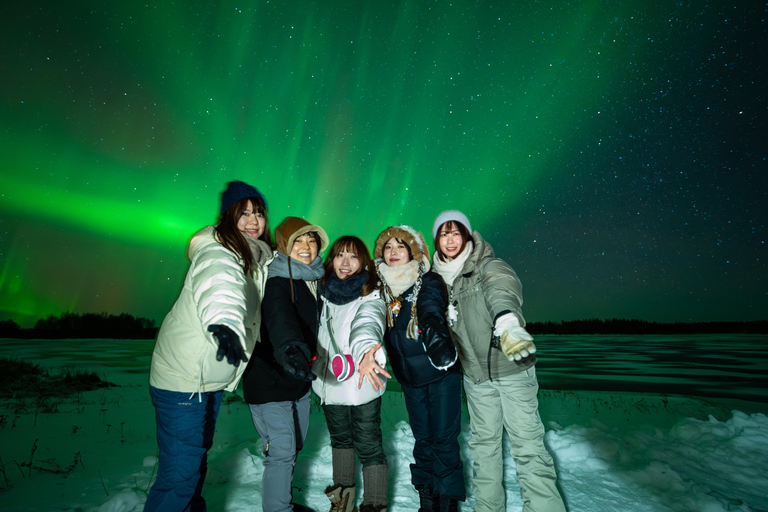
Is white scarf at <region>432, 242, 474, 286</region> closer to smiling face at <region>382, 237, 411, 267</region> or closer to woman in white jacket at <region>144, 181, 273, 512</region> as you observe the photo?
smiling face at <region>382, 237, 411, 267</region>

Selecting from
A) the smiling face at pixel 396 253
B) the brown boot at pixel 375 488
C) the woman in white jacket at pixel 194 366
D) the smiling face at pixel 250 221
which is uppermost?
the smiling face at pixel 250 221

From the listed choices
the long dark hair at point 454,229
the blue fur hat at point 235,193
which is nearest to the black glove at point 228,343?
the blue fur hat at point 235,193

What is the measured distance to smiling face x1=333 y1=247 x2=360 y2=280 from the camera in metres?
3.13

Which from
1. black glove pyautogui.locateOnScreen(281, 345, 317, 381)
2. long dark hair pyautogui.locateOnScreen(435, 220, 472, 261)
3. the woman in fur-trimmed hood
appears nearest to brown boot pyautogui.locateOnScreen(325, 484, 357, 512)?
the woman in fur-trimmed hood

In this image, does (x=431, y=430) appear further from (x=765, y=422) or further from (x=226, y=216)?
(x=765, y=422)

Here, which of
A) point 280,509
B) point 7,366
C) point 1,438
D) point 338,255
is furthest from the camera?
point 7,366

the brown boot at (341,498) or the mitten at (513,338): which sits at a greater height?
→ the mitten at (513,338)

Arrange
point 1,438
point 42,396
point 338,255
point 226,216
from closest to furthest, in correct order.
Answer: point 226,216, point 338,255, point 1,438, point 42,396

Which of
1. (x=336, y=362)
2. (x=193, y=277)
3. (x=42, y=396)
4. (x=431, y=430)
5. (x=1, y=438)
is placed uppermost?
(x=193, y=277)

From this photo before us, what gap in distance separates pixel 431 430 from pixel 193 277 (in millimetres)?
2262

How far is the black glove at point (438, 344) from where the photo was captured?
237 centimetres

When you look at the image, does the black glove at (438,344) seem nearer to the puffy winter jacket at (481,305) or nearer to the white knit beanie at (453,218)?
the puffy winter jacket at (481,305)

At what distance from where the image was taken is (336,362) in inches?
100

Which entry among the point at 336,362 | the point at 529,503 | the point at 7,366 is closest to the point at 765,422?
the point at 529,503
